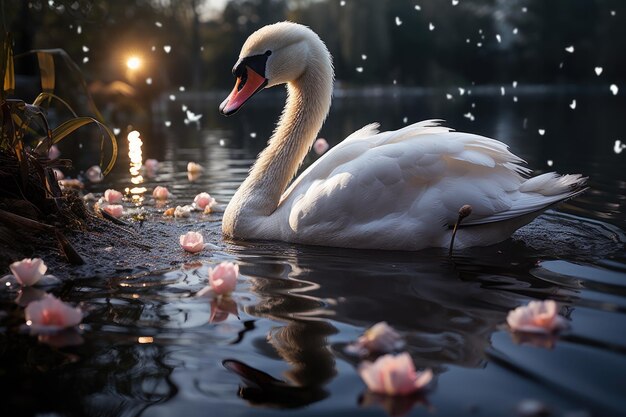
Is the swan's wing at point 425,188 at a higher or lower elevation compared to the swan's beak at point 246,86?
lower

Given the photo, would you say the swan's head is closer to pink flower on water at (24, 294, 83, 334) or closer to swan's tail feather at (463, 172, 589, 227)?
swan's tail feather at (463, 172, 589, 227)

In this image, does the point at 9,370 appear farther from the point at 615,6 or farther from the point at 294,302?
the point at 615,6

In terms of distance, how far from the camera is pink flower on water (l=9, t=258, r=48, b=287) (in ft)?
12.2

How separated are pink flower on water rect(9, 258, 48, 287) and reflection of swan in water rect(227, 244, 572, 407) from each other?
1096 millimetres

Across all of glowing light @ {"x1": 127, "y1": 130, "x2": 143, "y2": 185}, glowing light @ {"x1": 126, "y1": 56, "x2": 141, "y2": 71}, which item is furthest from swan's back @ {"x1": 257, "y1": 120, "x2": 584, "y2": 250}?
glowing light @ {"x1": 126, "y1": 56, "x2": 141, "y2": 71}

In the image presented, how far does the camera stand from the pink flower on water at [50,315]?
A: 3.13 meters

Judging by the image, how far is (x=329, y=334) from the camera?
3.24 m

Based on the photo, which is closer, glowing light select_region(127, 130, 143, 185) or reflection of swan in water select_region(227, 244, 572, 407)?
reflection of swan in water select_region(227, 244, 572, 407)

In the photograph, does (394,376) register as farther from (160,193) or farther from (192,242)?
(160,193)

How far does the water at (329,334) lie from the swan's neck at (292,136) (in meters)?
0.48

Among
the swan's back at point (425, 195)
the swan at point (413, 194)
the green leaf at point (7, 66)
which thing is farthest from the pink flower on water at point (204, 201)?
the green leaf at point (7, 66)

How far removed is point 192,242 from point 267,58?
170 centimetres

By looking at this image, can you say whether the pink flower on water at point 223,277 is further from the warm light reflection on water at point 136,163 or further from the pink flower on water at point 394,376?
the warm light reflection on water at point 136,163

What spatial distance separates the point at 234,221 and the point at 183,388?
2.91m
